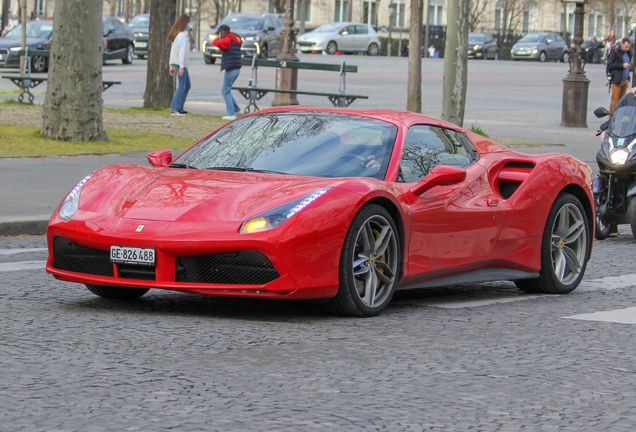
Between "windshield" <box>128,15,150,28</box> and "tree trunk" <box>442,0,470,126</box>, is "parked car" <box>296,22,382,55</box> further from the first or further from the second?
"tree trunk" <box>442,0,470,126</box>

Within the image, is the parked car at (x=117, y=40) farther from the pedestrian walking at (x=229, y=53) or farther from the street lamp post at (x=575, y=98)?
the street lamp post at (x=575, y=98)

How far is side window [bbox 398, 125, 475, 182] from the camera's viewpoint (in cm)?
777

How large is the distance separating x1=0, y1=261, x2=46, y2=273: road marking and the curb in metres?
1.93

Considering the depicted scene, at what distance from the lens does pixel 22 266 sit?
356 inches

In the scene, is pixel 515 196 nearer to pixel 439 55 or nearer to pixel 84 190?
pixel 84 190

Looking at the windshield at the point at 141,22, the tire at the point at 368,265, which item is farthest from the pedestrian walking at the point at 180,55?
the windshield at the point at 141,22

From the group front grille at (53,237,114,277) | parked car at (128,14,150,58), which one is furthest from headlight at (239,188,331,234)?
parked car at (128,14,150,58)

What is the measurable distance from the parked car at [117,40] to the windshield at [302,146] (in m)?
38.2

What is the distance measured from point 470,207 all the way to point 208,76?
33267mm

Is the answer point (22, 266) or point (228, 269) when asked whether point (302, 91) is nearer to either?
point (22, 266)

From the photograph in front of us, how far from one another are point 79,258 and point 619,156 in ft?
21.1

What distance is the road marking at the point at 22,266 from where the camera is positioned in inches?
349

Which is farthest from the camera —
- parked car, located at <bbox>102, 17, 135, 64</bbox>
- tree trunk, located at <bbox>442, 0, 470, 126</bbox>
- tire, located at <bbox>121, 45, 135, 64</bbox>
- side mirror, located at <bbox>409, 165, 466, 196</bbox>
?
tire, located at <bbox>121, 45, 135, 64</bbox>

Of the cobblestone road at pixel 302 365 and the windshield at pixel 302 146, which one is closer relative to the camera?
the cobblestone road at pixel 302 365
